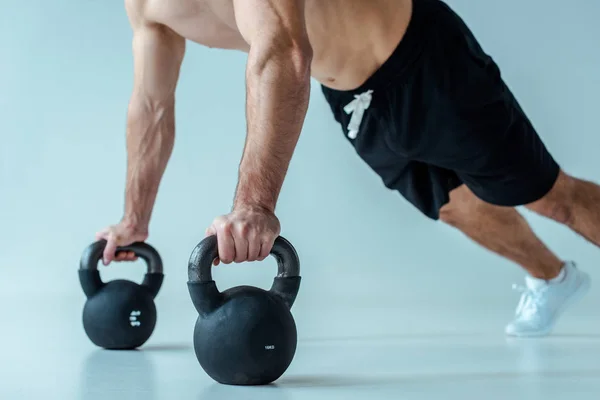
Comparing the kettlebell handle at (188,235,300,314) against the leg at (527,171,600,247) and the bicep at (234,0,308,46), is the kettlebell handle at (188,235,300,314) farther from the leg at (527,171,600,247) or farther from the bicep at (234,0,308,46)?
the leg at (527,171,600,247)

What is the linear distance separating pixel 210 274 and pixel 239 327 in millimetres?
105

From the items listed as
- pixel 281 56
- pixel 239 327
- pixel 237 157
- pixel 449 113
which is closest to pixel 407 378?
pixel 239 327

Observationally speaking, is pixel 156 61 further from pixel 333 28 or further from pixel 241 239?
pixel 241 239

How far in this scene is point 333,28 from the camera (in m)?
2.08

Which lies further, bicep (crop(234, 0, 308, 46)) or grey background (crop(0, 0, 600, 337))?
grey background (crop(0, 0, 600, 337))

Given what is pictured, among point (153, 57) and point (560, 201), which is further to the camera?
point (560, 201)

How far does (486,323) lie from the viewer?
9.21ft

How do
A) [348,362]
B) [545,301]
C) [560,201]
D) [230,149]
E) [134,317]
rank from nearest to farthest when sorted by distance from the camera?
[348,362] < [134,317] < [560,201] < [545,301] < [230,149]

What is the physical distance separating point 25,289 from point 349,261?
1.49 m

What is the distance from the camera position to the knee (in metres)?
2.39

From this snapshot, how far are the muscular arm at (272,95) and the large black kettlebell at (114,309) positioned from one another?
0.66 m

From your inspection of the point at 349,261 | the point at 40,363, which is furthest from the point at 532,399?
the point at 349,261

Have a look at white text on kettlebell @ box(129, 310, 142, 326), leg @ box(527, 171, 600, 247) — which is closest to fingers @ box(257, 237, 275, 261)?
white text on kettlebell @ box(129, 310, 142, 326)

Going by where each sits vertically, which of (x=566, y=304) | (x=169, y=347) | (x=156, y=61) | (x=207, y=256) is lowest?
(x=566, y=304)
